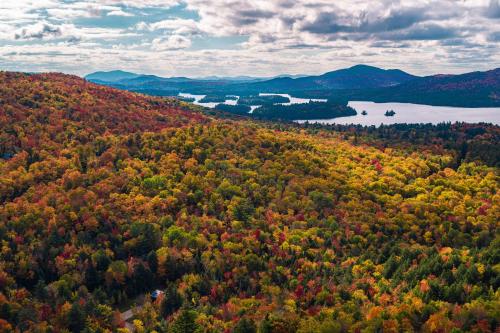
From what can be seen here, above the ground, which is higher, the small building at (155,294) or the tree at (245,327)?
the tree at (245,327)

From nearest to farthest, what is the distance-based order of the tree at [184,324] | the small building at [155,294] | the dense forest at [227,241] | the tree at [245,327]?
1. the tree at [184,324]
2. the tree at [245,327]
3. the dense forest at [227,241]
4. the small building at [155,294]

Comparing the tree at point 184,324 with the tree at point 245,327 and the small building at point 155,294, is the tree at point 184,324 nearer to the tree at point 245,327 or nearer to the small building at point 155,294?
the tree at point 245,327

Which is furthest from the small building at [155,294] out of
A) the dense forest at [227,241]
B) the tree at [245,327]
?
the tree at [245,327]

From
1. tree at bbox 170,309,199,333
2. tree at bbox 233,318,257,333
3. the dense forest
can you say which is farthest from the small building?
tree at bbox 233,318,257,333

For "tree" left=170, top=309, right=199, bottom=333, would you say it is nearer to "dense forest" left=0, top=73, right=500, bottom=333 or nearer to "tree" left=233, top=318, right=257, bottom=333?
"dense forest" left=0, top=73, right=500, bottom=333

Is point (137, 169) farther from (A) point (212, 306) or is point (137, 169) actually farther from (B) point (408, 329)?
(B) point (408, 329)

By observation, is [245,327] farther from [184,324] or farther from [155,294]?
[155,294]

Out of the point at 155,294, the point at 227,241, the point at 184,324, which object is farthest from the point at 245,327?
the point at 227,241

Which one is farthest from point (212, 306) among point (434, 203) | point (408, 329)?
point (434, 203)
